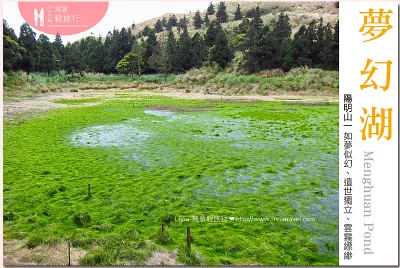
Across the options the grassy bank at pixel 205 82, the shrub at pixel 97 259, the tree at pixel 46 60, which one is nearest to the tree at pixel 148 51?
the grassy bank at pixel 205 82

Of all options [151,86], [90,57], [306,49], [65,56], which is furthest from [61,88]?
[90,57]

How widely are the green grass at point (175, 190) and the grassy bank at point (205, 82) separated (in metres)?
4.95

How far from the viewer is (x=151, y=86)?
41250 millimetres

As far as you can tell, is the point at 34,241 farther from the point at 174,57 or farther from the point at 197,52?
the point at 197,52

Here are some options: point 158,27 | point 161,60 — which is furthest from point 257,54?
point 158,27

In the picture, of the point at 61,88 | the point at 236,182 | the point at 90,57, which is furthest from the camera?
the point at 90,57

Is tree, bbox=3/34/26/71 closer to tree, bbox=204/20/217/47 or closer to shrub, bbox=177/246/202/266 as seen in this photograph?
shrub, bbox=177/246/202/266

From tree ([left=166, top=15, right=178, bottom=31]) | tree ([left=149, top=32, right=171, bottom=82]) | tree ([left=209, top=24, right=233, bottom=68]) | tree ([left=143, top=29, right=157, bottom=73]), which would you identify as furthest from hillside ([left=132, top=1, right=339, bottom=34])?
tree ([left=143, top=29, right=157, bottom=73])

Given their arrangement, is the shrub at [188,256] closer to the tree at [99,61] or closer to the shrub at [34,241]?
the shrub at [34,241]

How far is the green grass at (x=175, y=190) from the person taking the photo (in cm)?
529

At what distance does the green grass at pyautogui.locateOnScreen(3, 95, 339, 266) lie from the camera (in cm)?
529

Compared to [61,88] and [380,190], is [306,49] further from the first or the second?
[380,190]

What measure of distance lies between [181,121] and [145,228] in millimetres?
10564

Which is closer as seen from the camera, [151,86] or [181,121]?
[181,121]
